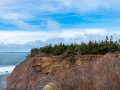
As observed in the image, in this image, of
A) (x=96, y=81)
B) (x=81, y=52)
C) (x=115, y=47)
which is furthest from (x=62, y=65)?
(x=96, y=81)

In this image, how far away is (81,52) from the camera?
1511 inches

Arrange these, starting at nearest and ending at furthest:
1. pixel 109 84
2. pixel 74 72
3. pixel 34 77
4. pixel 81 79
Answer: pixel 109 84, pixel 81 79, pixel 74 72, pixel 34 77

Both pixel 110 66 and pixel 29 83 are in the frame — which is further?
pixel 29 83

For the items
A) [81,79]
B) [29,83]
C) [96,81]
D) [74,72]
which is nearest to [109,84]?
[96,81]

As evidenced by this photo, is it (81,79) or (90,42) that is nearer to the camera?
(81,79)

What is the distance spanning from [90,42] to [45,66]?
607 centimetres

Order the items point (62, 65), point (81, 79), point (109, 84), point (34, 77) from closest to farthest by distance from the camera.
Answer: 1. point (109, 84)
2. point (81, 79)
3. point (62, 65)
4. point (34, 77)

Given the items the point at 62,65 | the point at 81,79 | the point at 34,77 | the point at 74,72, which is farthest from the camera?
the point at 34,77

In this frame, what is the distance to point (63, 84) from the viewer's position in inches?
829

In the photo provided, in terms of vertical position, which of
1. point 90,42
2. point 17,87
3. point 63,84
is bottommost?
point 17,87

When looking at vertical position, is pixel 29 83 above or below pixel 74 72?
below

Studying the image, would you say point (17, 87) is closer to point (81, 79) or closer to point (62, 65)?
point (62, 65)

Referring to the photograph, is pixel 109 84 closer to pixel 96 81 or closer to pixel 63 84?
pixel 96 81

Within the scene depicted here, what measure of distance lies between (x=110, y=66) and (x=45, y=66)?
746 inches
